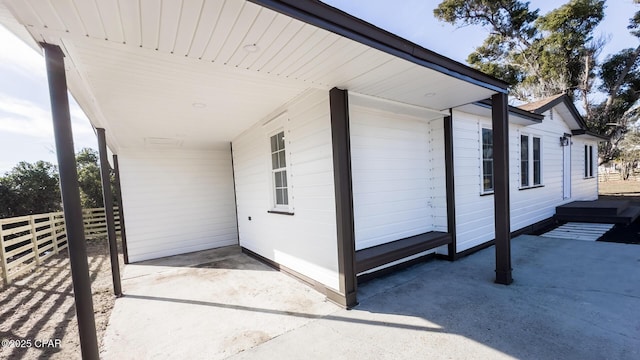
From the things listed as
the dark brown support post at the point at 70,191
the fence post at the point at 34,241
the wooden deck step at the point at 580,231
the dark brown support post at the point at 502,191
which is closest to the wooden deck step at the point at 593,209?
→ the wooden deck step at the point at 580,231

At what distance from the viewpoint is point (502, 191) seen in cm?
341

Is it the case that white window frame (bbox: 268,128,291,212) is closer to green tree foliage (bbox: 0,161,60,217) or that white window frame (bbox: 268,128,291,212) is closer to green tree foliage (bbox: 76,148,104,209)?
green tree foliage (bbox: 76,148,104,209)

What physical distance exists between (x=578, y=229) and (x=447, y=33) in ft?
43.2

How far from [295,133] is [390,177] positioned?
164 centimetres

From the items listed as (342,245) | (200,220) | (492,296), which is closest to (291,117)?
(342,245)

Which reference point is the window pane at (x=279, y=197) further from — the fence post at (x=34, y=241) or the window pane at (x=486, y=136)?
the fence post at (x=34, y=241)

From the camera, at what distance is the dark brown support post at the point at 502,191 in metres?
3.37

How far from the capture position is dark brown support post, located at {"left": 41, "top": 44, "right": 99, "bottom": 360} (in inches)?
74.4

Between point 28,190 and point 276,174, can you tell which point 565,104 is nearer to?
point 276,174

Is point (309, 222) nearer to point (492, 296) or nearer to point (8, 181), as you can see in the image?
point (492, 296)

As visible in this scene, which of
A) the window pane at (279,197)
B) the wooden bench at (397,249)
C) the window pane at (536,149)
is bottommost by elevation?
the wooden bench at (397,249)

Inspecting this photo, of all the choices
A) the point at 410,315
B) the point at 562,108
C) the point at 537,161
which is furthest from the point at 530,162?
the point at 410,315

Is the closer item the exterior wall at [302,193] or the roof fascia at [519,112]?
the exterior wall at [302,193]

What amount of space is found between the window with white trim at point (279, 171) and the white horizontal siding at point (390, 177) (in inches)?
51.3
